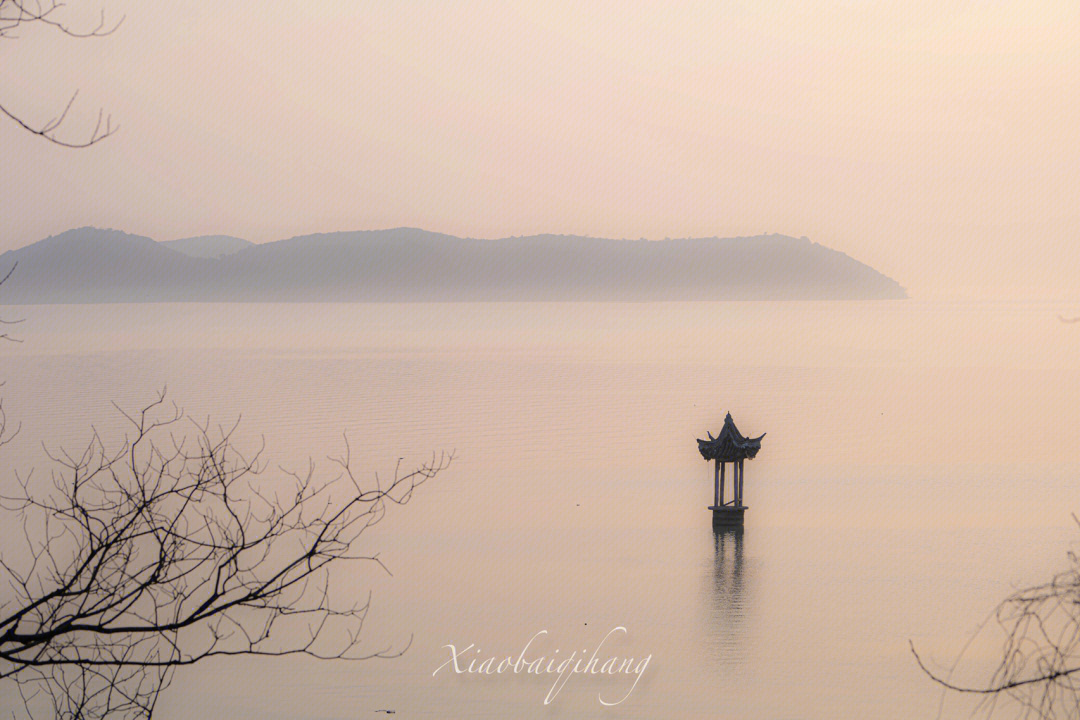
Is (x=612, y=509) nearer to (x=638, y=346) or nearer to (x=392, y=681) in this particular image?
(x=392, y=681)

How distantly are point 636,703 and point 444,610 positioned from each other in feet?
21.3

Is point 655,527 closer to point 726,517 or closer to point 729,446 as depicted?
point 726,517

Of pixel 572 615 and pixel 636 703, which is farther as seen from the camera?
pixel 572 615

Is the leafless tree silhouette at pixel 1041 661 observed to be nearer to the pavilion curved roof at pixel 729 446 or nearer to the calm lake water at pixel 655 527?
the calm lake water at pixel 655 527

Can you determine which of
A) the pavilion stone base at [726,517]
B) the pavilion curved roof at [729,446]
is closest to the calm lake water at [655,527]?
the pavilion stone base at [726,517]

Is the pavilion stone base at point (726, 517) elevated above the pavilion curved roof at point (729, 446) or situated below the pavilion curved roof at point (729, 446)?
below

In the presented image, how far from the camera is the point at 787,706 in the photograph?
23469mm

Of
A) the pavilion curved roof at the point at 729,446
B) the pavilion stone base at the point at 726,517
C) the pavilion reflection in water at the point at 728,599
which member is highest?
the pavilion curved roof at the point at 729,446

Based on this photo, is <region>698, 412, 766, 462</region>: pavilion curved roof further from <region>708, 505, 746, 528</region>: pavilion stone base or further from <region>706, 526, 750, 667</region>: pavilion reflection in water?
<region>708, 505, 746, 528</region>: pavilion stone base

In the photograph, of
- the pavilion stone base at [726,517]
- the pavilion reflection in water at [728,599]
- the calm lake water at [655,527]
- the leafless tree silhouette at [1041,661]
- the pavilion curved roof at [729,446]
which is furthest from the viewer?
the pavilion stone base at [726,517]

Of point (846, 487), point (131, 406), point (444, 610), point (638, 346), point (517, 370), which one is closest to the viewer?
point (444, 610)

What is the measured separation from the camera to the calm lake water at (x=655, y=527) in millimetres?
24266

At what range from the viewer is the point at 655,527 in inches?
1506

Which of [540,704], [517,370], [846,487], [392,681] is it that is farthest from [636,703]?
[517,370]
